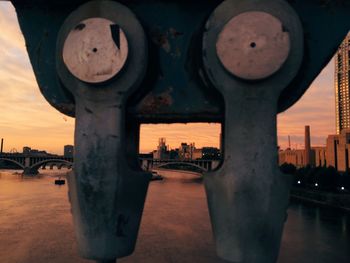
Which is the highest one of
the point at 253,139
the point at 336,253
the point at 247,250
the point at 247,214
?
the point at 253,139

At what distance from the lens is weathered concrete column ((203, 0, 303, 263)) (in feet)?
14.2

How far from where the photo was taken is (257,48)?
4359 millimetres

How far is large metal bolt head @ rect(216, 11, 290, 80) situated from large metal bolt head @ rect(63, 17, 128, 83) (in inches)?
54.3

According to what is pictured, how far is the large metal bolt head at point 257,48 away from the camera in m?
4.34

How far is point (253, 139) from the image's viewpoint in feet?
14.5

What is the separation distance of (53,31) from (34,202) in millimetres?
47459

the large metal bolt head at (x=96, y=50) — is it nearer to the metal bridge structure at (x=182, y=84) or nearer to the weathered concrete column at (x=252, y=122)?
the metal bridge structure at (x=182, y=84)

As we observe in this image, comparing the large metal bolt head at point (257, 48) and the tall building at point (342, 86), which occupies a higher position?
the tall building at point (342, 86)

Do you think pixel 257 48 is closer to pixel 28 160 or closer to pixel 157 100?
pixel 157 100

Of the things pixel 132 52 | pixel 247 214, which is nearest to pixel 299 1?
pixel 132 52

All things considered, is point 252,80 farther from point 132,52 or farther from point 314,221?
point 314,221

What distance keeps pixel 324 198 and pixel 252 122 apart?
47261mm

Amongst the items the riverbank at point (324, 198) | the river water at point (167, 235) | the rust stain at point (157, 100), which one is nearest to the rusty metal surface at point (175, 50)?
the rust stain at point (157, 100)

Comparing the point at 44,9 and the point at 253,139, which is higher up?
the point at 44,9
